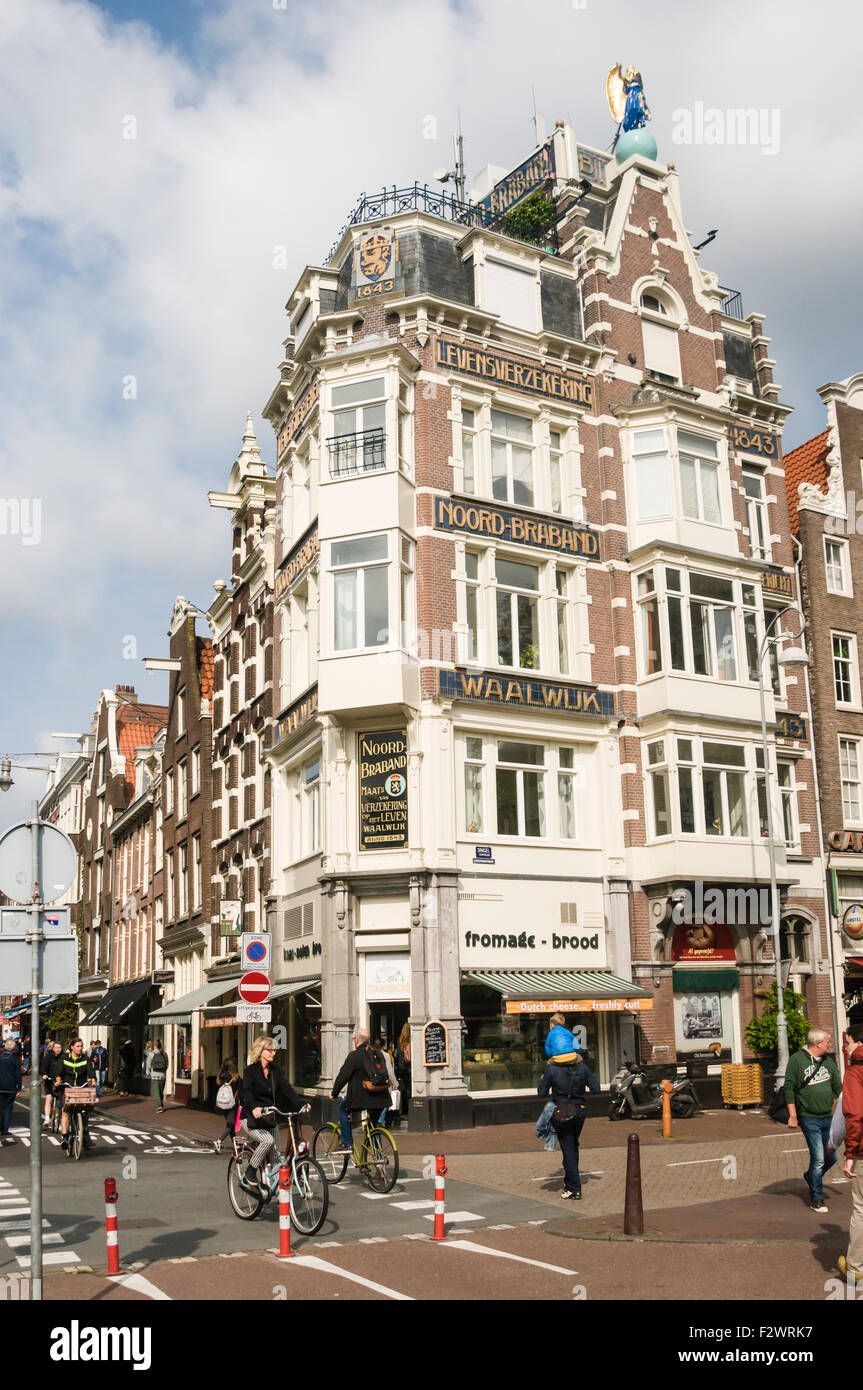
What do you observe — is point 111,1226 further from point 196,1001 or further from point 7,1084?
point 196,1001

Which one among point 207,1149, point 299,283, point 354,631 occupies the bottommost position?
point 207,1149

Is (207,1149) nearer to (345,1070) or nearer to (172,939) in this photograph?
(345,1070)

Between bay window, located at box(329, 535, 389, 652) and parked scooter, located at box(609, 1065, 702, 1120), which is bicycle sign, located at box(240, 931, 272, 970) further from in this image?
parked scooter, located at box(609, 1065, 702, 1120)

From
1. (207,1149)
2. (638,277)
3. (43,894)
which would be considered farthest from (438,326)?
(43,894)

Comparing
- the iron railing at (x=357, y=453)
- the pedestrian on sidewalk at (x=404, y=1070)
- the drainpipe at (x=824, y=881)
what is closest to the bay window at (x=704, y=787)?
the drainpipe at (x=824, y=881)

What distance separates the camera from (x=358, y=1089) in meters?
15.4

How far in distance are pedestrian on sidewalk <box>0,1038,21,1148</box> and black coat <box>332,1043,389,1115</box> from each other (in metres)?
8.87

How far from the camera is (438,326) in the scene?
86.5 feet

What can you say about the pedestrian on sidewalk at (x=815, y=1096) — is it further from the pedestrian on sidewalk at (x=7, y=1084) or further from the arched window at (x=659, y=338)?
the arched window at (x=659, y=338)

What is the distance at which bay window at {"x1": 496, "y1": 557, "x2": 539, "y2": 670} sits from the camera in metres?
26.1

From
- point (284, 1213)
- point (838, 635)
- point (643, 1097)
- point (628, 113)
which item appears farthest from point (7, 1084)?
point (628, 113)

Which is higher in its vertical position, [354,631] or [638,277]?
[638,277]

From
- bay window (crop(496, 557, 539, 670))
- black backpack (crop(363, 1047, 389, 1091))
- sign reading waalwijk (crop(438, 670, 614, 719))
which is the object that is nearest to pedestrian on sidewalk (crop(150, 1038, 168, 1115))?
sign reading waalwijk (crop(438, 670, 614, 719))
